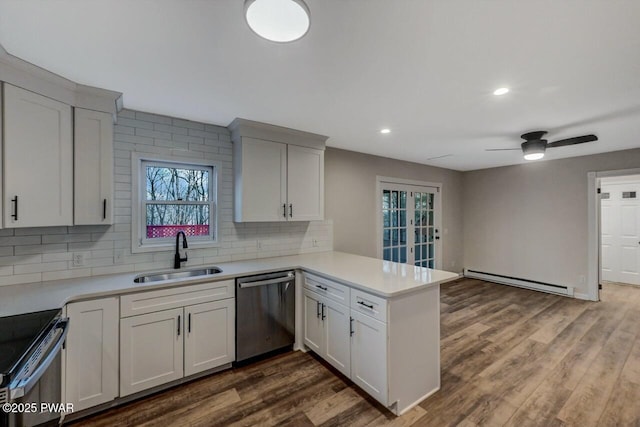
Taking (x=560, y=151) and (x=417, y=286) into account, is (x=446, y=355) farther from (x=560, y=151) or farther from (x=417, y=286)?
(x=560, y=151)

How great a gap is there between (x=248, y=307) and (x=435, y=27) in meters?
2.49

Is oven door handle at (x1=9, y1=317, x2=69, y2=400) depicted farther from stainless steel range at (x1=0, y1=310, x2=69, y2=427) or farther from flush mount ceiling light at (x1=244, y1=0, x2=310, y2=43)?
flush mount ceiling light at (x1=244, y1=0, x2=310, y2=43)

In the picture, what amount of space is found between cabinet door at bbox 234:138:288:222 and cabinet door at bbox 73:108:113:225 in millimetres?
1100

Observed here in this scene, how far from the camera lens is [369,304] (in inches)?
79.5

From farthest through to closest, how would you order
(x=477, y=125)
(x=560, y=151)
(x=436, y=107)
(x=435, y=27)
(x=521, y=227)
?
1. (x=521, y=227)
2. (x=560, y=151)
3. (x=477, y=125)
4. (x=436, y=107)
5. (x=435, y=27)

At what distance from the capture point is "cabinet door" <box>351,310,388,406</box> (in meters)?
1.92

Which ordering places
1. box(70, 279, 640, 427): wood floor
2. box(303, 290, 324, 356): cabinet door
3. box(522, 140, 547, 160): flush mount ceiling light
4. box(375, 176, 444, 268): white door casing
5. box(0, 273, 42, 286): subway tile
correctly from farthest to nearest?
box(375, 176, 444, 268): white door casing < box(522, 140, 547, 160): flush mount ceiling light < box(303, 290, 324, 356): cabinet door < box(0, 273, 42, 286): subway tile < box(70, 279, 640, 427): wood floor

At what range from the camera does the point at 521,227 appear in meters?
5.19

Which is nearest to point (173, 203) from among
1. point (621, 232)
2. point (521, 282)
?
point (521, 282)

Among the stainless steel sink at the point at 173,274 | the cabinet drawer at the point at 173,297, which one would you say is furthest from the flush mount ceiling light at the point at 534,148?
the stainless steel sink at the point at 173,274

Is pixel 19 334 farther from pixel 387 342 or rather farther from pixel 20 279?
pixel 387 342

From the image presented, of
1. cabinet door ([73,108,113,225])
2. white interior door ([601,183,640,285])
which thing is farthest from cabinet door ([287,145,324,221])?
white interior door ([601,183,640,285])

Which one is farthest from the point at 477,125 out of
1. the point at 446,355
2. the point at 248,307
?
the point at 248,307

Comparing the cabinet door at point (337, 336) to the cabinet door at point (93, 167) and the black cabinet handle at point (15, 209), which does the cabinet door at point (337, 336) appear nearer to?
the cabinet door at point (93, 167)
